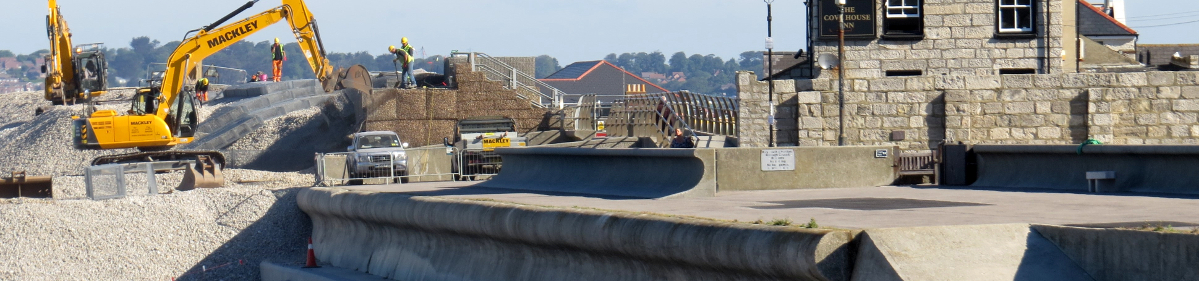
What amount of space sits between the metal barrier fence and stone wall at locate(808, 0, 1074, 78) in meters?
7.65

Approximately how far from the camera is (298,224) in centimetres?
1706

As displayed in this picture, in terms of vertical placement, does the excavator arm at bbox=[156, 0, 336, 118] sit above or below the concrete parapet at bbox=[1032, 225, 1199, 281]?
above

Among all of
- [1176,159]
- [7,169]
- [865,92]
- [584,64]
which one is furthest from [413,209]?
[584,64]

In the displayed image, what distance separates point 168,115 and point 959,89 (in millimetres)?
20431

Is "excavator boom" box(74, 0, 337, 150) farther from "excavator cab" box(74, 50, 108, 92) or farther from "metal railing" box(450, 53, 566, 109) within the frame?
"metal railing" box(450, 53, 566, 109)

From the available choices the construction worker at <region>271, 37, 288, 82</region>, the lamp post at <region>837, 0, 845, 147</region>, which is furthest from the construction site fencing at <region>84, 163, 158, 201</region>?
the construction worker at <region>271, 37, 288, 82</region>

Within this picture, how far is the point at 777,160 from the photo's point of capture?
13.8 metres

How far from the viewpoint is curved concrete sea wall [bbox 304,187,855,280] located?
654 centimetres

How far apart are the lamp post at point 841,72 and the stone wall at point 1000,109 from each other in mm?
132

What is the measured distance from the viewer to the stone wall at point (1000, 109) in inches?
894

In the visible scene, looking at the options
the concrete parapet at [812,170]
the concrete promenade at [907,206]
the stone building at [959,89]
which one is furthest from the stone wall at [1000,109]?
the concrete promenade at [907,206]

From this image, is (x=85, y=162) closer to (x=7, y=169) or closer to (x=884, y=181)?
(x=7, y=169)

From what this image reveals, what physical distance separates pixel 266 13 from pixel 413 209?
24.5 meters

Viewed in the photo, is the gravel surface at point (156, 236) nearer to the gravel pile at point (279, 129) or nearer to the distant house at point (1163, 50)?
the gravel pile at point (279, 129)
